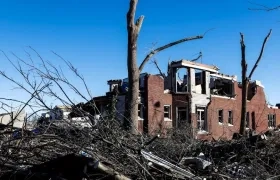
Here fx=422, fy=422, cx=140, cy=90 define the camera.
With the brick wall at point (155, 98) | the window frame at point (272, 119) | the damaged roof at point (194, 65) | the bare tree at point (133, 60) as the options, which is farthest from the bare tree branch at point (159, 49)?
the window frame at point (272, 119)

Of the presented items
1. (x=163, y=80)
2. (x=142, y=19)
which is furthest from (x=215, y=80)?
(x=142, y=19)

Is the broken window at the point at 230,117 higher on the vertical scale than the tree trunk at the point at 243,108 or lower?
lower

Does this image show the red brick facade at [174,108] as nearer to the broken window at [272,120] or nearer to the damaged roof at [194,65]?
the damaged roof at [194,65]

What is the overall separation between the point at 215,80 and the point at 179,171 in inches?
1301

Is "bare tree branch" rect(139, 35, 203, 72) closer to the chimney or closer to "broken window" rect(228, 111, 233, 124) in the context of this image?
the chimney

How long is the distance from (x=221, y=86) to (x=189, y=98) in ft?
24.9

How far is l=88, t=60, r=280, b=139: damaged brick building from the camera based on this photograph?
30.2m

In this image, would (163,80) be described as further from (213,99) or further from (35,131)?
(35,131)

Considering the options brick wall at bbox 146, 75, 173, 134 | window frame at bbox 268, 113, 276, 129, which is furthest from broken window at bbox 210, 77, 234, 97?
window frame at bbox 268, 113, 276, 129

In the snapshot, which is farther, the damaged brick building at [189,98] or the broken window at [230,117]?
the broken window at [230,117]

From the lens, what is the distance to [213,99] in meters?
34.9

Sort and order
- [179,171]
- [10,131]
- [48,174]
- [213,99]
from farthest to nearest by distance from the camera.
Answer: [213,99] → [10,131] → [179,171] → [48,174]

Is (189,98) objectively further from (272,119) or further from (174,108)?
(272,119)

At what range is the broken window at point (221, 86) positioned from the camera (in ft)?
120
